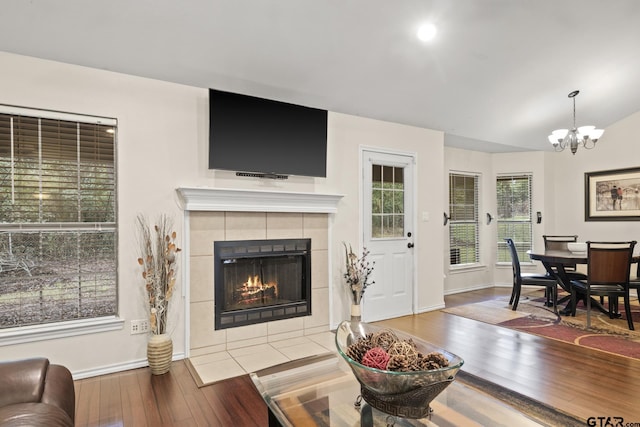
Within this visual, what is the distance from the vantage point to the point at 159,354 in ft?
9.29

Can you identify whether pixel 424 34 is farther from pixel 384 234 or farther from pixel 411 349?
pixel 411 349

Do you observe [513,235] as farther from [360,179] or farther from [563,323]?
[360,179]

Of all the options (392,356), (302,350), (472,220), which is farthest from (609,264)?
(392,356)

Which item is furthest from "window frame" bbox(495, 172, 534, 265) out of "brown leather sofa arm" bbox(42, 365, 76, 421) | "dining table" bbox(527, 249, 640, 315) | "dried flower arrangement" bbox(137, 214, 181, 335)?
"brown leather sofa arm" bbox(42, 365, 76, 421)

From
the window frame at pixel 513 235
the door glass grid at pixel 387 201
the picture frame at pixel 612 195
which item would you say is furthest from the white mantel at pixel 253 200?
the picture frame at pixel 612 195

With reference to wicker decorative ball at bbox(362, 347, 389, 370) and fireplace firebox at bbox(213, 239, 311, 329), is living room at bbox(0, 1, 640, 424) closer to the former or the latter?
fireplace firebox at bbox(213, 239, 311, 329)

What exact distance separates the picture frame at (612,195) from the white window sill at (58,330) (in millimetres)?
6866

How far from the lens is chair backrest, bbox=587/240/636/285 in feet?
12.8

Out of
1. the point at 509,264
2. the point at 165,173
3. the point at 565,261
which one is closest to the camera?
the point at 165,173

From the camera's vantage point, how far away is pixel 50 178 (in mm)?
2738

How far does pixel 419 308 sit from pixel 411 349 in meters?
3.51

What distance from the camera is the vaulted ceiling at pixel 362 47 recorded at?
8.29 ft

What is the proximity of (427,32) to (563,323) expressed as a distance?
3563 millimetres

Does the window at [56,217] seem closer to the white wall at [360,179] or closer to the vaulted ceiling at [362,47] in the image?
the vaulted ceiling at [362,47]
